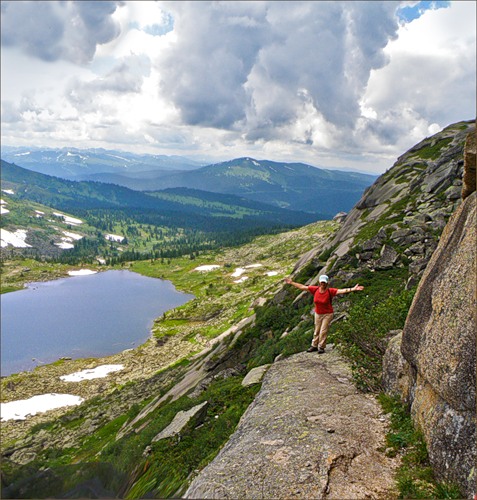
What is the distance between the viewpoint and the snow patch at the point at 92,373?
8750cm

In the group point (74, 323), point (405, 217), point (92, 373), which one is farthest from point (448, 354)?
point (74, 323)

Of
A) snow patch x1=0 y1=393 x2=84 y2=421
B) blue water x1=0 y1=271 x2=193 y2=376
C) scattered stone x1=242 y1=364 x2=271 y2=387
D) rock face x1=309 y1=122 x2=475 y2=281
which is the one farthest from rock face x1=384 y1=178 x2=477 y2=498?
blue water x1=0 y1=271 x2=193 y2=376

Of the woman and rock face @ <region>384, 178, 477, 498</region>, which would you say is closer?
rock face @ <region>384, 178, 477, 498</region>

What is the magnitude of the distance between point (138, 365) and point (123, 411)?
37359 millimetres

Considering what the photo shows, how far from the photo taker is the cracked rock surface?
10039 mm

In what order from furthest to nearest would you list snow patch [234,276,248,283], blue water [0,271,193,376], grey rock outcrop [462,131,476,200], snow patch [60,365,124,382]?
snow patch [234,276,248,283]
blue water [0,271,193,376]
snow patch [60,365,124,382]
grey rock outcrop [462,131,476,200]

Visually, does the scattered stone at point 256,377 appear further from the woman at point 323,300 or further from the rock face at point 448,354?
the rock face at point 448,354

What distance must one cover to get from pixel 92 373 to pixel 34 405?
1687 cm

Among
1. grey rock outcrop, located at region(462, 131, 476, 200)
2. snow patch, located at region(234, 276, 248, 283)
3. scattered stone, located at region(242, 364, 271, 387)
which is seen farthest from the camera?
snow patch, located at region(234, 276, 248, 283)

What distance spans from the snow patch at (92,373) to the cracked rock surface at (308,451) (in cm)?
8250

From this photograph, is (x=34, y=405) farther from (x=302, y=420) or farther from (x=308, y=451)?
(x=308, y=451)

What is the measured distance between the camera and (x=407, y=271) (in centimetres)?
3344

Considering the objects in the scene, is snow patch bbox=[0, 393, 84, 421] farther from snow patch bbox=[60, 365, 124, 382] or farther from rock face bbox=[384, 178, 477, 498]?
rock face bbox=[384, 178, 477, 498]

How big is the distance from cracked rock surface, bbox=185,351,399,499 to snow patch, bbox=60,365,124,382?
271 ft
